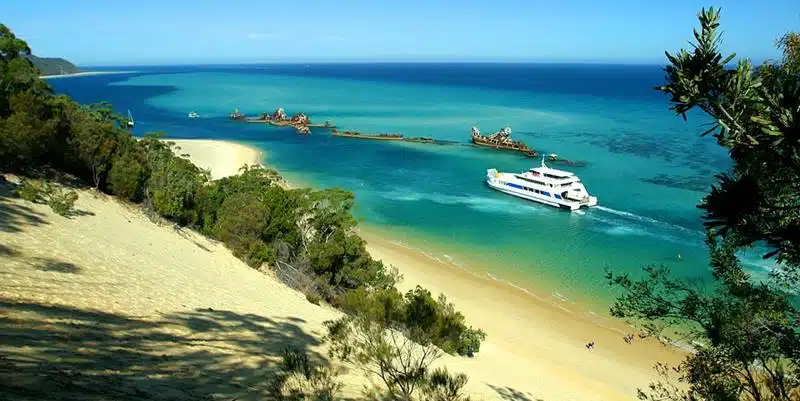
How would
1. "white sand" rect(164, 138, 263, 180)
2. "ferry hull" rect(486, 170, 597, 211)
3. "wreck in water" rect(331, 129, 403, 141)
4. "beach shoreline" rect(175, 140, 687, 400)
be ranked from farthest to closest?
"wreck in water" rect(331, 129, 403, 141)
"white sand" rect(164, 138, 263, 180)
"ferry hull" rect(486, 170, 597, 211)
"beach shoreline" rect(175, 140, 687, 400)

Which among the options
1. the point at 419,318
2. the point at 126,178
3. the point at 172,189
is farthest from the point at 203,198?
the point at 419,318

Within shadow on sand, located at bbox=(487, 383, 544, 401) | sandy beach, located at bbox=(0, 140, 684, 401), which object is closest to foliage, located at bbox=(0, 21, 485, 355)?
sandy beach, located at bbox=(0, 140, 684, 401)

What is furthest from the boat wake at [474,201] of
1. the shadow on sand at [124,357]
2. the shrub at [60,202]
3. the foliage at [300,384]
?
the foliage at [300,384]

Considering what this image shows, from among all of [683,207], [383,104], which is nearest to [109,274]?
[683,207]

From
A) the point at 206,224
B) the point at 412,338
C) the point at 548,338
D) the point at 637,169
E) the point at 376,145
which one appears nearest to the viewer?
the point at 412,338

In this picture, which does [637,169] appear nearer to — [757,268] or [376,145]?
[757,268]

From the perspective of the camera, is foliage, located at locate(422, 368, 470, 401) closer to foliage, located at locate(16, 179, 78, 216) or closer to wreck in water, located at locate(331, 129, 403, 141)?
foliage, located at locate(16, 179, 78, 216)

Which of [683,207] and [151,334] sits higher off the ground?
[151,334]
